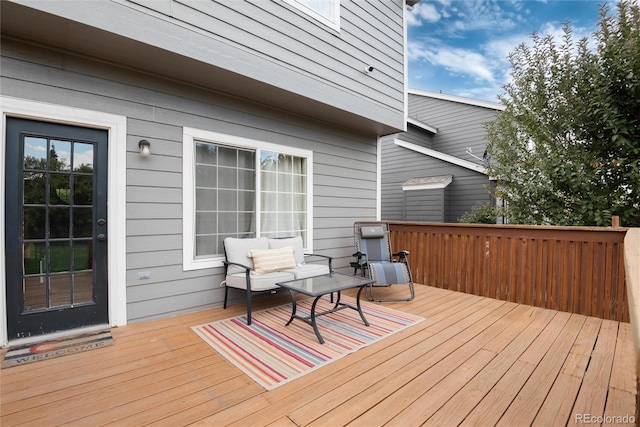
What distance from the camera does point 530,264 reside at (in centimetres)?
400

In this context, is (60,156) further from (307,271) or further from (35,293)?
(307,271)

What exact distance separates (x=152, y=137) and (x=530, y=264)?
507 centimetres

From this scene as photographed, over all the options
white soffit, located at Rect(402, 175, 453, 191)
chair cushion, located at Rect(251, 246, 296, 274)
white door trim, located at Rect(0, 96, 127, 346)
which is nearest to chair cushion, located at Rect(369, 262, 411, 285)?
chair cushion, located at Rect(251, 246, 296, 274)

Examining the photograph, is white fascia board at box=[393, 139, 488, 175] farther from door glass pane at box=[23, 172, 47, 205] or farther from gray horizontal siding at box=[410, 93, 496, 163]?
door glass pane at box=[23, 172, 47, 205]

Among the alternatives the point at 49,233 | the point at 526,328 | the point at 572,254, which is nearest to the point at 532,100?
the point at 572,254

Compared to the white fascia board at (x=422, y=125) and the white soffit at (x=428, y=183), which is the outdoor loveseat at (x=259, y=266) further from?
the white fascia board at (x=422, y=125)

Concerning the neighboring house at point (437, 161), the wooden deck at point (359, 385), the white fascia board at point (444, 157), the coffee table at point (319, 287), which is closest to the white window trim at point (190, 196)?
the wooden deck at point (359, 385)

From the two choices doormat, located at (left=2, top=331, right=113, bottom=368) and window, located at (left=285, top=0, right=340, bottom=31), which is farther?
window, located at (left=285, top=0, right=340, bottom=31)

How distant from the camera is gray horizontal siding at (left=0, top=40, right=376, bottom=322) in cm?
267

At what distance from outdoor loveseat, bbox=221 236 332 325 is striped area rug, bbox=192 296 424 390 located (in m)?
0.40

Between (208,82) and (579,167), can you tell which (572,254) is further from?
(208,82)

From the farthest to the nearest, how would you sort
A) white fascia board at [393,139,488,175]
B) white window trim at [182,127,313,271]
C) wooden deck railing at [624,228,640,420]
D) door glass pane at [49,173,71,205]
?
white fascia board at [393,139,488,175], white window trim at [182,127,313,271], door glass pane at [49,173,71,205], wooden deck railing at [624,228,640,420]

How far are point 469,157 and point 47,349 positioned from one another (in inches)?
411

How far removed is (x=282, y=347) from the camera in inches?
104
